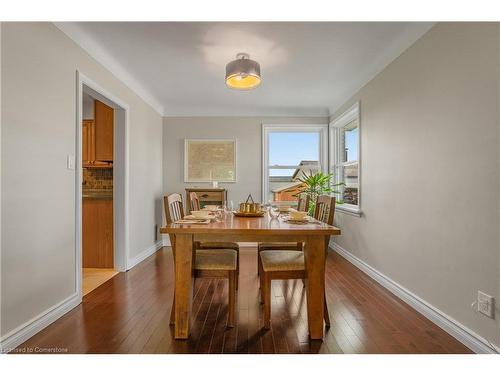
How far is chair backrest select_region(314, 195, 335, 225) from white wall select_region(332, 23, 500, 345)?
0.73 metres

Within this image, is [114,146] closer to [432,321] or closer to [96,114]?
[96,114]

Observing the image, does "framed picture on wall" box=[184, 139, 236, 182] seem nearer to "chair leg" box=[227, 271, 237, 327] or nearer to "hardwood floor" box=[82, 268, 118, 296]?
"hardwood floor" box=[82, 268, 118, 296]

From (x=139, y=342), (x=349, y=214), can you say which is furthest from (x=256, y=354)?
(x=349, y=214)

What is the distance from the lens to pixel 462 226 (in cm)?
187

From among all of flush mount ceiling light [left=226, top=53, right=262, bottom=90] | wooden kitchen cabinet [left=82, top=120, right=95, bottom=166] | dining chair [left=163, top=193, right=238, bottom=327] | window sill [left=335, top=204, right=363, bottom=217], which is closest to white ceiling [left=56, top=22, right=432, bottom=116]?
flush mount ceiling light [left=226, top=53, right=262, bottom=90]

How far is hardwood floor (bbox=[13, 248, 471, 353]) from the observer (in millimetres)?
1769

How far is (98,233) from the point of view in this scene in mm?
3520

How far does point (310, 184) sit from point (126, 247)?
2.66 m

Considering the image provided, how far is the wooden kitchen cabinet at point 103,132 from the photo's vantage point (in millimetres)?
3596

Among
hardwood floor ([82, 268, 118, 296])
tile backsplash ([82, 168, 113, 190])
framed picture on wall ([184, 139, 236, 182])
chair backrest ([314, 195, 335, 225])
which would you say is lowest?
hardwood floor ([82, 268, 118, 296])

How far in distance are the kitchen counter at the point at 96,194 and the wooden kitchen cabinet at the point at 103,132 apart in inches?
16.6

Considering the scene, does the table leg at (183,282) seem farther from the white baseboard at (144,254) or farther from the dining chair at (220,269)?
the white baseboard at (144,254)

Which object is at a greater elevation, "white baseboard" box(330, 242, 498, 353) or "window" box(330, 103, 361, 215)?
"window" box(330, 103, 361, 215)

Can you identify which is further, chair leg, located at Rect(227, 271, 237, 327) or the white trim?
the white trim
